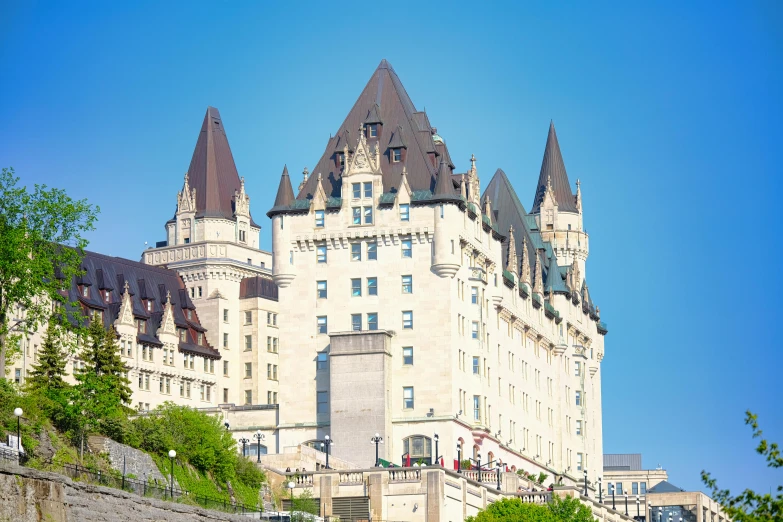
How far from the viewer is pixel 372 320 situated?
124000 mm

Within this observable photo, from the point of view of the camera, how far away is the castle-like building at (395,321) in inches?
4766

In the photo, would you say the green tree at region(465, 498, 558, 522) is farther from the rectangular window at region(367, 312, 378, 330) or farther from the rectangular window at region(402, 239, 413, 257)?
the rectangular window at region(402, 239, 413, 257)

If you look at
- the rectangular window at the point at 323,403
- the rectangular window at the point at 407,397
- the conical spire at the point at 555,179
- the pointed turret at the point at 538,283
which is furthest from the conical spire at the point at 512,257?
the conical spire at the point at 555,179

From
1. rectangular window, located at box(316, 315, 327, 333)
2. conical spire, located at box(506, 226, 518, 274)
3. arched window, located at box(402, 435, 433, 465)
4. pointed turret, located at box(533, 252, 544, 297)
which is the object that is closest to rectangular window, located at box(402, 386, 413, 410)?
arched window, located at box(402, 435, 433, 465)

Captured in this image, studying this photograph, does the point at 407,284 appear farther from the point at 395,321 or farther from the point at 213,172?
the point at 213,172

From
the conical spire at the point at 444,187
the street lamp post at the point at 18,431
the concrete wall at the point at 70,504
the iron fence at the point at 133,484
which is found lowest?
the concrete wall at the point at 70,504

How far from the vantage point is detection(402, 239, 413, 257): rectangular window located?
12444 cm

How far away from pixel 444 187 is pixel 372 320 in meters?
9.83

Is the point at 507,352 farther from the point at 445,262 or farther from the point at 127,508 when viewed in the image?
the point at 127,508

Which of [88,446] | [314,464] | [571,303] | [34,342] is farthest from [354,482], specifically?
[571,303]

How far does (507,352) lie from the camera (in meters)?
136

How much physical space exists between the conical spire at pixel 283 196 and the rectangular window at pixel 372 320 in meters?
9.54

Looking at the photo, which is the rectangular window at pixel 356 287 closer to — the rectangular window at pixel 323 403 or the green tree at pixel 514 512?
the rectangular window at pixel 323 403

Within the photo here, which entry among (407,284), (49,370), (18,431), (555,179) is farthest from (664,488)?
(18,431)
